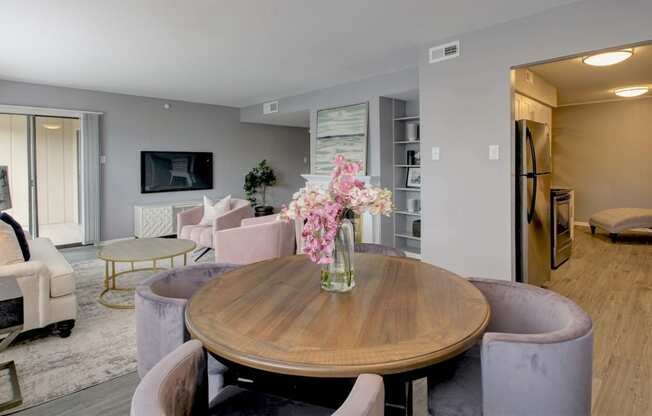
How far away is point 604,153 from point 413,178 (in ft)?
13.5

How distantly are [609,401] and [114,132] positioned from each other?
6.91 m

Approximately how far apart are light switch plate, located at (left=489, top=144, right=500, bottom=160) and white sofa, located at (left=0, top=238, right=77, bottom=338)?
3523 millimetres

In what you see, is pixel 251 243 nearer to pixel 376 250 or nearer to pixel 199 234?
pixel 199 234

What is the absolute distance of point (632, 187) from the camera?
7059 mm

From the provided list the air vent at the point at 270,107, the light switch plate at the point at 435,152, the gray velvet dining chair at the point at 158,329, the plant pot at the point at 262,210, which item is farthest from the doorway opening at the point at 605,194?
the plant pot at the point at 262,210

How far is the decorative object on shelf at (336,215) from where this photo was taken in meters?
1.49

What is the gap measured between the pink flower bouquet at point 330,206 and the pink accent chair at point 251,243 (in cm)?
232

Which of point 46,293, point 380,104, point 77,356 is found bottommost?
point 77,356

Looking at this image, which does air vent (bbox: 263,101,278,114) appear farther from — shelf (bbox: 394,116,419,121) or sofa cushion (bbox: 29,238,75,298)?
sofa cushion (bbox: 29,238,75,298)

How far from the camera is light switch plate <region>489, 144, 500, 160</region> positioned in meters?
3.53

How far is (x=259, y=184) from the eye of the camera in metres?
8.20

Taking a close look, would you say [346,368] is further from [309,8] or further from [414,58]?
[414,58]

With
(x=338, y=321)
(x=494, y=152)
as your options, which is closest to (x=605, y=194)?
(x=494, y=152)

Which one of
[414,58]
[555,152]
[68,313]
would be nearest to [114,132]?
[68,313]
